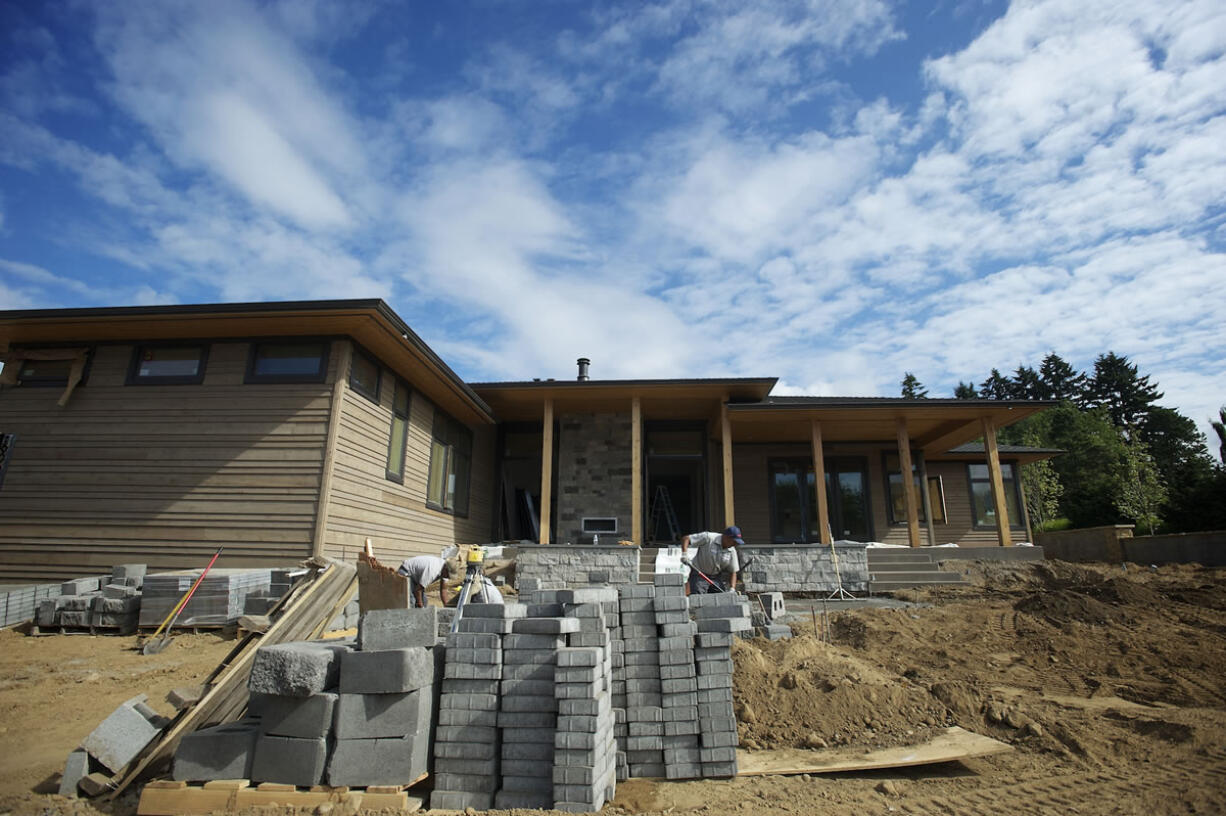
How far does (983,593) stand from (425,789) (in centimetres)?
949

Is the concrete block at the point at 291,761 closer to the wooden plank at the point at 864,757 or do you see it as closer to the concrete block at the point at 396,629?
the concrete block at the point at 396,629

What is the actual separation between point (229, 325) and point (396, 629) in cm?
680

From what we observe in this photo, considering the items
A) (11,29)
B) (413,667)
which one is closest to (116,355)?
(11,29)

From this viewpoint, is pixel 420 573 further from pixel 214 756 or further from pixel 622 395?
pixel 622 395

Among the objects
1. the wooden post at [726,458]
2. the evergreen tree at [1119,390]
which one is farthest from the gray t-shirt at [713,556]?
the evergreen tree at [1119,390]

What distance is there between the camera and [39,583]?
28.5ft

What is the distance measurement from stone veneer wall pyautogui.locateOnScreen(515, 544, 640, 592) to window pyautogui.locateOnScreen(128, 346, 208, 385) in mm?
5655

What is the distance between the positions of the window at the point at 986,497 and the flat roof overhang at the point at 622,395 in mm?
7694

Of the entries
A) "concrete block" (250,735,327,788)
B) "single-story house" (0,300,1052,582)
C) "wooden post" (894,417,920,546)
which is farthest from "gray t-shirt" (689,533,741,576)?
"wooden post" (894,417,920,546)

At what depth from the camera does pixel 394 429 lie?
1043 cm

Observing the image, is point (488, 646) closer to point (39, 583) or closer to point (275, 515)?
point (275, 515)

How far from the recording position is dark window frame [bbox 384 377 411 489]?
1019cm

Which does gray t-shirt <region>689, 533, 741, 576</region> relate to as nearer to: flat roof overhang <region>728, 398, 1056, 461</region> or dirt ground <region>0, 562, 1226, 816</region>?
dirt ground <region>0, 562, 1226, 816</region>

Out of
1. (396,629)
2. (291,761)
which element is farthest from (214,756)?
(396,629)
